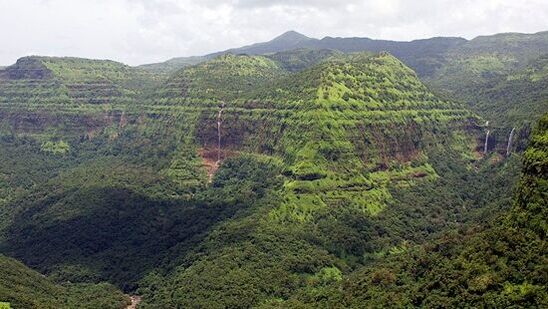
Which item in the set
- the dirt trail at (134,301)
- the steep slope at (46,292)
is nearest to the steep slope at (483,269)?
the dirt trail at (134,301)

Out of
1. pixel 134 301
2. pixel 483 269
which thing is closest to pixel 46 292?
pixel 134 301

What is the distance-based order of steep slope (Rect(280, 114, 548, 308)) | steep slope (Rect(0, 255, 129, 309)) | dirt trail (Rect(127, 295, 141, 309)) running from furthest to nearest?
1. dirt trail (Rect(127, 295, 141, 309))
2. steep slope (Rect(0, 255, 129, 309))
3. steep slope (Rect(280, 114, 548, 308))

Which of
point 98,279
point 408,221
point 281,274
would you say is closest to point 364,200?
point 408,221

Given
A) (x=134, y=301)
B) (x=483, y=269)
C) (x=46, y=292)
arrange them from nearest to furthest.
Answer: (x=483, y=269) < (x=46, y=292) < (x=134, y=301)

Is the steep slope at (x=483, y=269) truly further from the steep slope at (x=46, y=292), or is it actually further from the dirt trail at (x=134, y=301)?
the steep slope at (x=46, y=292)

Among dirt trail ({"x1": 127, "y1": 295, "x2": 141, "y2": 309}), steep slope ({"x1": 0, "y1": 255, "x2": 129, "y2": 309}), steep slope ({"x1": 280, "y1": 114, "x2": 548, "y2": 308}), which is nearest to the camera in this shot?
steep slope ({"x1": 280, "y1": 114, "x2": 548, "y2": 308})

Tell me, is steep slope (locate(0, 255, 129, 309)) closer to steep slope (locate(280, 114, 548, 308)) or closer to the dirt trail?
the dirt trail

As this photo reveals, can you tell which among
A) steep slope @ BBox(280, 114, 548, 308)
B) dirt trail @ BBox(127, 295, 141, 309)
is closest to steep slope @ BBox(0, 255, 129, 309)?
→ dirt trail @ BBox(127, 295, 141, 309)

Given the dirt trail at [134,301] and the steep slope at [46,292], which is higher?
the steep slope at [46,292]

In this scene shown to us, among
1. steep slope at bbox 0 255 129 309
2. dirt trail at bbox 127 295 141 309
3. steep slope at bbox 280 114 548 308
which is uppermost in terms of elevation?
steep slope at bbox 280 114 548 308

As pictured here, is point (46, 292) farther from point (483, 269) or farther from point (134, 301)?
point (483, 269)
